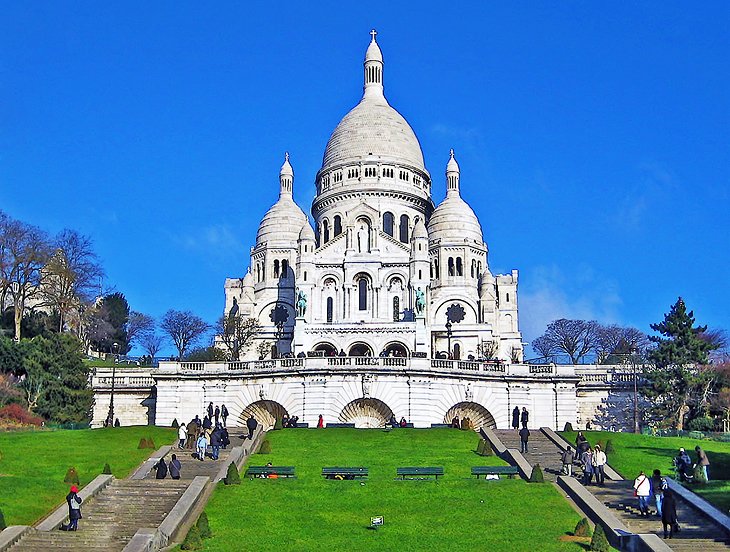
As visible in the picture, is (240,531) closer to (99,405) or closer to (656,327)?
(99,405)

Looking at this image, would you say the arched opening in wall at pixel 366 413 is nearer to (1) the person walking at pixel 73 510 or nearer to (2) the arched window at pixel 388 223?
(1) the person walking at pixel 73 510

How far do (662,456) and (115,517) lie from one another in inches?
921

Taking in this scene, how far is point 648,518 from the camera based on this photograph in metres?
32.9

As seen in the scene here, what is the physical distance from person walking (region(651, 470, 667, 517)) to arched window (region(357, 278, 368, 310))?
59140mm

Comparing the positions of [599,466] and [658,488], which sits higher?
[599,466]

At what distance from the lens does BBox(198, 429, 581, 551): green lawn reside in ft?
99.0

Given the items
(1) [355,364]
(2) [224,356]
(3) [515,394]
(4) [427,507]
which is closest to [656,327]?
(3) [515,394]

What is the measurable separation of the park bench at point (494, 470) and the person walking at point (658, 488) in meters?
5.80

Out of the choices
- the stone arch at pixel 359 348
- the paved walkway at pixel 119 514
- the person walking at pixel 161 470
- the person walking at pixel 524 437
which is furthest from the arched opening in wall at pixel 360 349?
the person walking at pixel 161 470

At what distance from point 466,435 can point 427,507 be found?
17069mm

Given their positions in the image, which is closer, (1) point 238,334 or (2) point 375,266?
(1) point 238,334

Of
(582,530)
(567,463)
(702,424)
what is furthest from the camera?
(702,424)

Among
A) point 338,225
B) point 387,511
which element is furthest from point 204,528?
point 338,225

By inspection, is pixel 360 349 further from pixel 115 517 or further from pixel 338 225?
pixel 115 517
